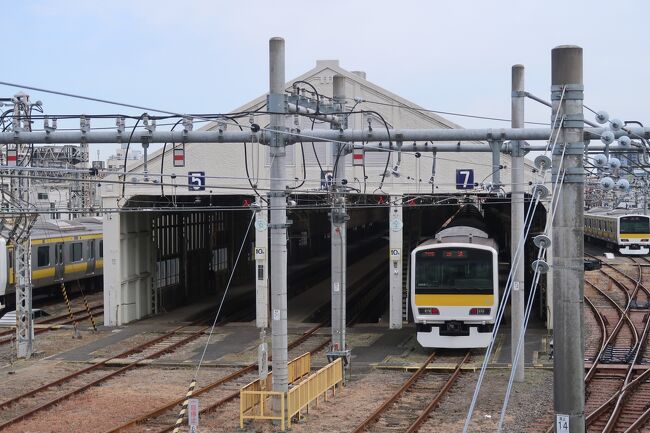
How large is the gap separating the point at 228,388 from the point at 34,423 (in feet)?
12.8

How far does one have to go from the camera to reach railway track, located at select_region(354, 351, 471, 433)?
13.3 m

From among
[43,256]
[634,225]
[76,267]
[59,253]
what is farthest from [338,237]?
[634,225]

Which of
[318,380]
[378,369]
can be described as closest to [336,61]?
[378,369]

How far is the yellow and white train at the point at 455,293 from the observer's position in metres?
19.3

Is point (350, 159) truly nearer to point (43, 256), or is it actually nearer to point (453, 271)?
point (453, 271)

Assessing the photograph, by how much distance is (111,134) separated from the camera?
41.9ft

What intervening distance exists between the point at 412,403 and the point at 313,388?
5.99ft

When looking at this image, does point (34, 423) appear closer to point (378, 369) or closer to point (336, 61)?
point (378, 369)

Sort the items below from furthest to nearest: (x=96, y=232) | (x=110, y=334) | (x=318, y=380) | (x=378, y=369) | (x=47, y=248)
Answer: (x=96, y=232)
(x=47, y=248)
(x=110, y=334)
(x=378, y=369)
(x=318, y=380)

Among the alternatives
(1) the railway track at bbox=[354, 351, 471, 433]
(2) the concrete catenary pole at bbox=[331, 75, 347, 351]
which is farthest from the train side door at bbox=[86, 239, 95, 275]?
(2) the concrete catenary pole at bbox=[331, 75, 347, 351]

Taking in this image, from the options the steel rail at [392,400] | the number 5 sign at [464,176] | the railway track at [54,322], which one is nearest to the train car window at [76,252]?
the railway track at [54,322]

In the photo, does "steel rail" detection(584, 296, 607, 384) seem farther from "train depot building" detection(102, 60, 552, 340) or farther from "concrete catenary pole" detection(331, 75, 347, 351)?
"concrete catenary pole" detection(331, 75, 347, 351)

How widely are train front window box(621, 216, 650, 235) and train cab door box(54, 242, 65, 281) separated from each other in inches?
1080

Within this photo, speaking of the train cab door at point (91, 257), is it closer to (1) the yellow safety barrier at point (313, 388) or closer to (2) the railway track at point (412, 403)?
(2) the railway track at point (412, 403)
